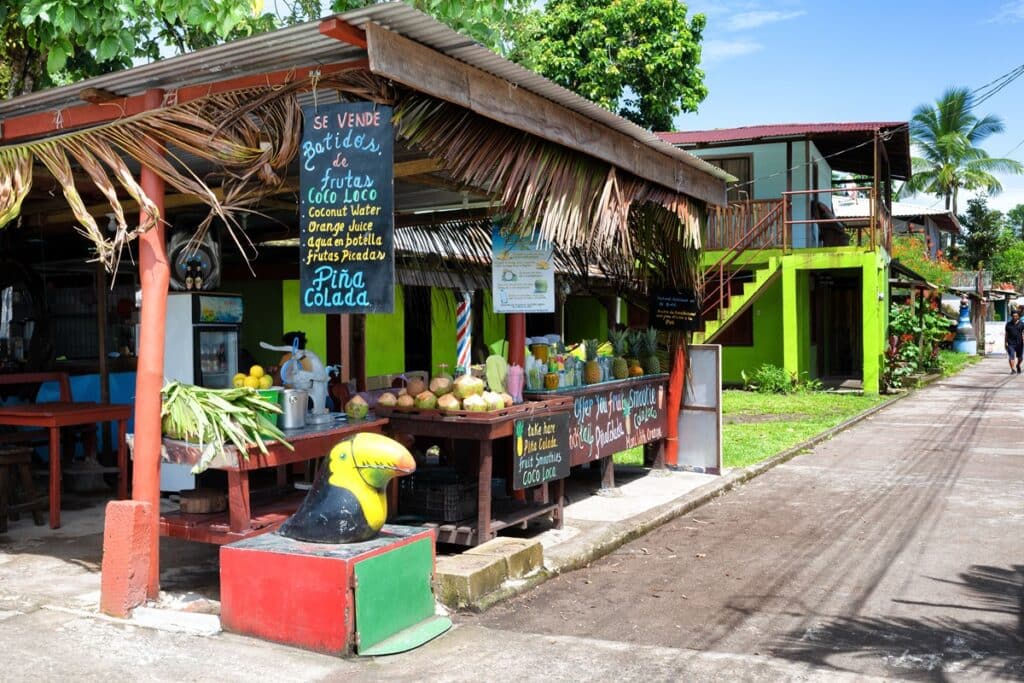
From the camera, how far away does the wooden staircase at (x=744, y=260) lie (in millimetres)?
19859

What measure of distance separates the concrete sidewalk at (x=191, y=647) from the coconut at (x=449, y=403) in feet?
4.25

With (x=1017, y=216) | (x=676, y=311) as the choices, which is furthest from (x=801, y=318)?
(x=1017, y=216)

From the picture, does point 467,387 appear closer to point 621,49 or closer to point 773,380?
point 773,380

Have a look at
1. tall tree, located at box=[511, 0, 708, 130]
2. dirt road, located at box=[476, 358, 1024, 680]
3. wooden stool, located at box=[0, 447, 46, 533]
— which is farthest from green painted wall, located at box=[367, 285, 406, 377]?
tall tree, located at box=[511, 0, 708, 130]

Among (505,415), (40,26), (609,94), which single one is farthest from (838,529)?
(609,94)

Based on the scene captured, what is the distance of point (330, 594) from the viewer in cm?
503

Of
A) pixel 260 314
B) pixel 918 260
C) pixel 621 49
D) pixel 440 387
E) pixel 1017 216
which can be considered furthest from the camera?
pixel 1017 216

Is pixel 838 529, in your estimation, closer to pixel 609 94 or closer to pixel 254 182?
pixel 254 182

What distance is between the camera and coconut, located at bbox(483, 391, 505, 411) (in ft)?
23.1

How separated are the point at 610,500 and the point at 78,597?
4931 millimetres

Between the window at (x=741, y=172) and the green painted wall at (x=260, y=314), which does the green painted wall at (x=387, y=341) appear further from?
the window at (x=741, y=172)

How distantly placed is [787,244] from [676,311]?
10.9 m

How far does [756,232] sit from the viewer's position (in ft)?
67.8

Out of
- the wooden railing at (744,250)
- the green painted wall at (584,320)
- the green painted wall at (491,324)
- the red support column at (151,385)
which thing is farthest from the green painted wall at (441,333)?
the red support column at (151,385)
